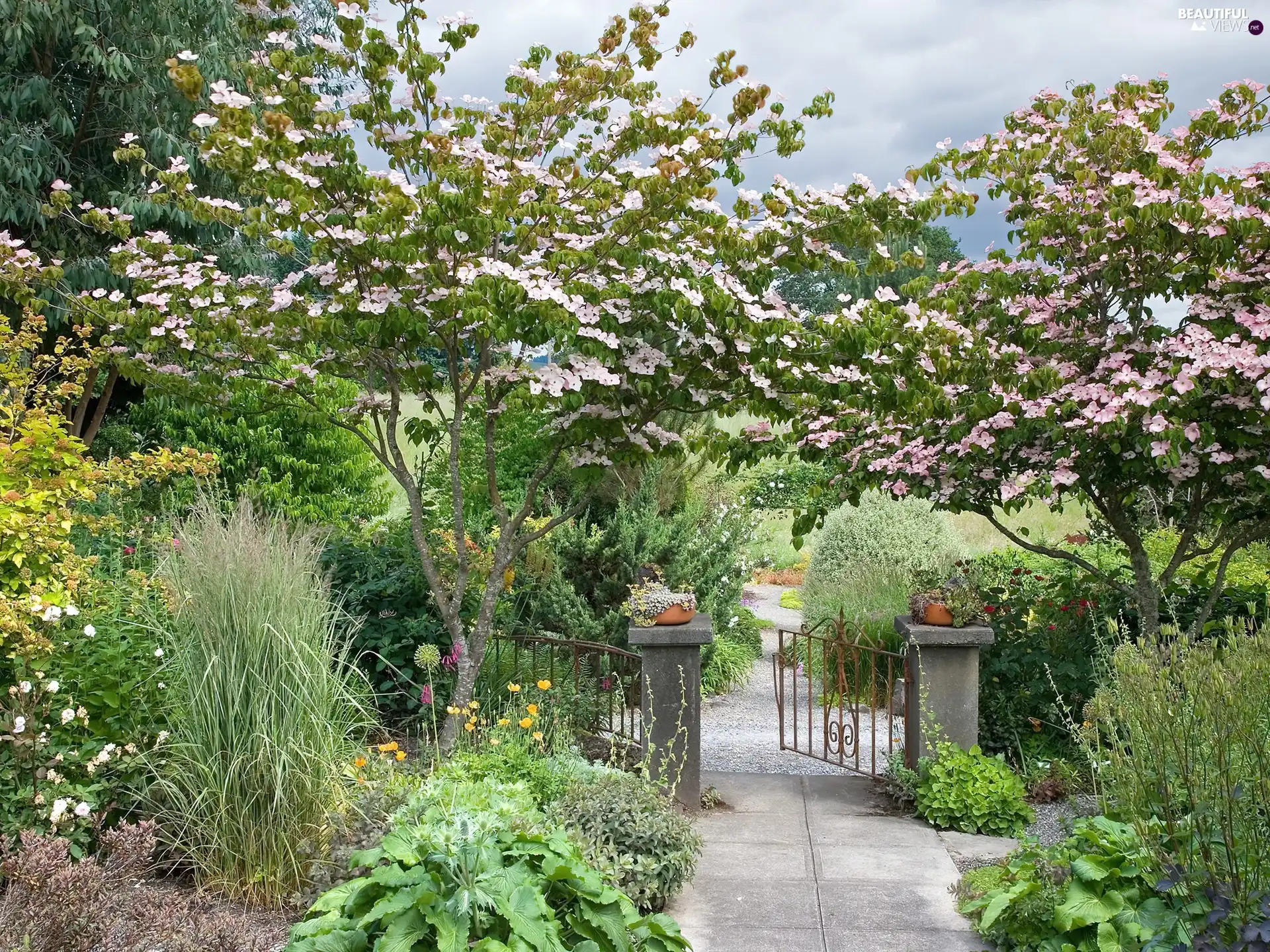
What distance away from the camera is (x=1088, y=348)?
567cm

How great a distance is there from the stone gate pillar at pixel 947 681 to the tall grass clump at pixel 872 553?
2.99 metres

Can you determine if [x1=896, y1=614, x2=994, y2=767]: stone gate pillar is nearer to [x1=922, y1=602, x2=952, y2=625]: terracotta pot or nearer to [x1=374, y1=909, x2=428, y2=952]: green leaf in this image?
[x1=922, y1=602, x2=952, y2=625]: terracotta pot

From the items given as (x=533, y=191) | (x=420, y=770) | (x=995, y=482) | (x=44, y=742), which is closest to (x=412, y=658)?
(x=420, y=770)

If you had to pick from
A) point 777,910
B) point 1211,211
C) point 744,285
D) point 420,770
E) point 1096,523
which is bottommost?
point 777,910

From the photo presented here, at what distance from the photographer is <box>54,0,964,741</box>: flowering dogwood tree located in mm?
4594

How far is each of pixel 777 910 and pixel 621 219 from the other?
2.96 m

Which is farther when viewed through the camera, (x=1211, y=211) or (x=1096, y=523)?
(x=1096, y=523)

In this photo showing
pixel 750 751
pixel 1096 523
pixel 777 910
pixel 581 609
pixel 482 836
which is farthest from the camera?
pixel 1096 523

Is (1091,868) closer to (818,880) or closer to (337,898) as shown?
(818,880)

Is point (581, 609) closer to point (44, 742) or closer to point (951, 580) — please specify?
point (951, 580)

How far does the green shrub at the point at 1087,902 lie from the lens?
318 centimetres

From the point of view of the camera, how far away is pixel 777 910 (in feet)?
12.9

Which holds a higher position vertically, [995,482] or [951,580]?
[995,482]

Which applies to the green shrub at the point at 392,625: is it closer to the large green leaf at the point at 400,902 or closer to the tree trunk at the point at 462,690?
the tree trunk at the point at 462,690
